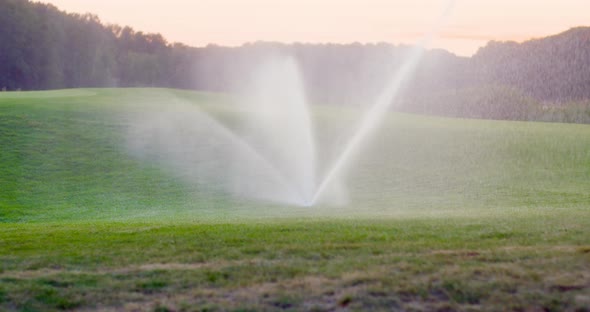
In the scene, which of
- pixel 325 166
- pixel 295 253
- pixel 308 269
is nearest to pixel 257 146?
pixel 325 166

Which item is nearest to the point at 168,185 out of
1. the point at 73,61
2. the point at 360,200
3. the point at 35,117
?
the point at 360,200

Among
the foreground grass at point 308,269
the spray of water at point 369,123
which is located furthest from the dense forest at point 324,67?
the foreground grass at point 308,269

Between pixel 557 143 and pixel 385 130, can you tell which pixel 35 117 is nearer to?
pixel 385 130

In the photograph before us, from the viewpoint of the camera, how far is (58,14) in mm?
64938

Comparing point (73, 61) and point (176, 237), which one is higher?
point (73, 61)

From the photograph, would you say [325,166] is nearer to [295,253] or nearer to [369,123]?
[369,123]

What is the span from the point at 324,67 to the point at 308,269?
50.8 metres

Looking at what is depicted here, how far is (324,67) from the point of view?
56.4 metres

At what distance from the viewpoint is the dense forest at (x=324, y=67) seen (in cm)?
3456

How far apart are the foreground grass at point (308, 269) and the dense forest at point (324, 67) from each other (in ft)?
68.9

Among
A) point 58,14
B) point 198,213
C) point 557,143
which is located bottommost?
point 198,213

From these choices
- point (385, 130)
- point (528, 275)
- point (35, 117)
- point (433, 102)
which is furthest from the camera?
point (433, 102)

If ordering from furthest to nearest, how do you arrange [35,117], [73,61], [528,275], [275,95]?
[73,61] < [275,95] < [35,117] < [528,275]

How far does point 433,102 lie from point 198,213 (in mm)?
27633
